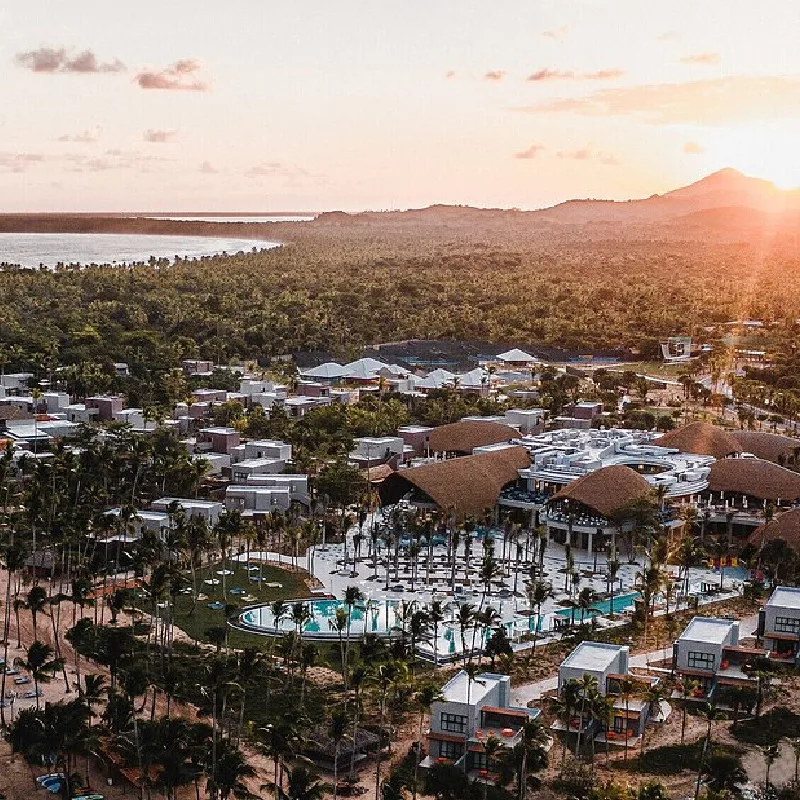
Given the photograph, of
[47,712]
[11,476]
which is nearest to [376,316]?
[11,476]

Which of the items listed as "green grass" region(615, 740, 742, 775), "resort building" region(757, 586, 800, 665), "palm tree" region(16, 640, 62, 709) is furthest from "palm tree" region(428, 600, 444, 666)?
"palm tree" region(16, 640, 62, 709)

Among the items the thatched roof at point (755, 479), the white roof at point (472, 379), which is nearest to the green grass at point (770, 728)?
the thatched roof at point (755, 479)

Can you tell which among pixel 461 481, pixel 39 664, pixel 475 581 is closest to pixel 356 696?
pixel 39 664

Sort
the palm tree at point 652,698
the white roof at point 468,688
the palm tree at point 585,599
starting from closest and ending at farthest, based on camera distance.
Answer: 1. the white roof at point 468,688
2. the palm tree at point 652,698
3. the palm tree at point 585,599

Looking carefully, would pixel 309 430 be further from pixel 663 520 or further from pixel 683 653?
pixel 683 653

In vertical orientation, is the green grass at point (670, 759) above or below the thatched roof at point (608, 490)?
below

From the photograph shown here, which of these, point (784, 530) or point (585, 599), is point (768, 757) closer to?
point (585, 599)

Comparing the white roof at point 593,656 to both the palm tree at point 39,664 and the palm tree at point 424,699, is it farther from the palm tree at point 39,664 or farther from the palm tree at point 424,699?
the palm tree at point 39,664
